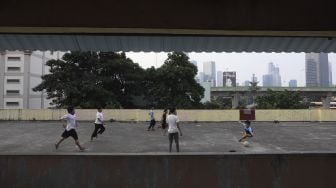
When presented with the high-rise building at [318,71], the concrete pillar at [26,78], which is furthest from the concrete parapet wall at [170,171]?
the high-rise building at [318,71]

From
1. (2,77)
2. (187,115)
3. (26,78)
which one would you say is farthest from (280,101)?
(2,77)

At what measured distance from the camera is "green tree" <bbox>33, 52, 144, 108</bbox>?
141 ft

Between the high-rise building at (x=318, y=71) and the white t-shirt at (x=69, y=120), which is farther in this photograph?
the high-rise building at (x=318, y=71)

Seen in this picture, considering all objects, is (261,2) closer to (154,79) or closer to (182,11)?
(182,11)

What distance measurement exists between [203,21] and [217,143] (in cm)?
1350

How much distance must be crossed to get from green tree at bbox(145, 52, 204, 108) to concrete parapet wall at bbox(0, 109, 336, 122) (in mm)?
7667

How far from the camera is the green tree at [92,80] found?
4288cm

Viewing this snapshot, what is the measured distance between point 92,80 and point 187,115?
12947 mm

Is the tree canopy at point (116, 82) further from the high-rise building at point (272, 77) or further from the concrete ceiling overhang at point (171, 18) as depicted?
the high-rise building at point (272, 77)

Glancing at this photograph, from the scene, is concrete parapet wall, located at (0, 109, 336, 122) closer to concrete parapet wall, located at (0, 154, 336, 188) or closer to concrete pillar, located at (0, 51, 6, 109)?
concrete parapet wall, located at (0, 154, 336, 188)

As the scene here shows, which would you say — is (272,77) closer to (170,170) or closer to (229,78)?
(229,78)

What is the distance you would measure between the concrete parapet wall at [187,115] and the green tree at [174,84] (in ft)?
25.2

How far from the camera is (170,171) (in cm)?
600

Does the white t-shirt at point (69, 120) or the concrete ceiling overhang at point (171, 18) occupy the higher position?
the concrete ceiling overhang at point (171, 18)
